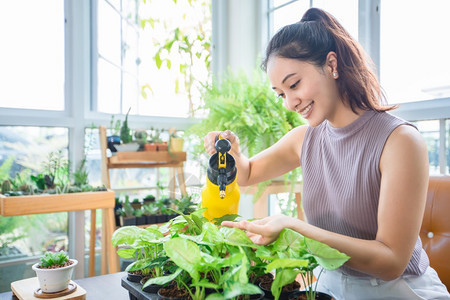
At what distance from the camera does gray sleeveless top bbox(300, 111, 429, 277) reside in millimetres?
1092

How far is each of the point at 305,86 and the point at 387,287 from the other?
2.03ft

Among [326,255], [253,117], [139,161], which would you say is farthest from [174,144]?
[326,255]

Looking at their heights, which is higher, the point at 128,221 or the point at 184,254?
the point at 184,254

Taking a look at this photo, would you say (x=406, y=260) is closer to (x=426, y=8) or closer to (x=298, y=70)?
(x=298, y=70)

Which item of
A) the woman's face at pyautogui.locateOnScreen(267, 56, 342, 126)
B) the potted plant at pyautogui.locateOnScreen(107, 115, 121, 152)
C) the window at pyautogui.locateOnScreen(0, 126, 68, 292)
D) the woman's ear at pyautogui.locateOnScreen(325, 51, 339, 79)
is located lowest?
the window at pyautogui.locateOnScreen(0, 126, 68, 292)

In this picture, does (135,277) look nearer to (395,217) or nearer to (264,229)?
(264,229)

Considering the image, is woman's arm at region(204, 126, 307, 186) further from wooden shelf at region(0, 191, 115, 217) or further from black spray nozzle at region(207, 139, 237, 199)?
wooden shelf at region(0, 191, 115, 217)

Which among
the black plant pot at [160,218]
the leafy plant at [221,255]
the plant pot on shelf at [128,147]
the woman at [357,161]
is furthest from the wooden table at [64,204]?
the leafy plant at [221,255]

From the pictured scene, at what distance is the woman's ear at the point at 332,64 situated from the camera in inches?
43.6

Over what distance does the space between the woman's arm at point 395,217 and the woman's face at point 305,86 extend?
0.71ft

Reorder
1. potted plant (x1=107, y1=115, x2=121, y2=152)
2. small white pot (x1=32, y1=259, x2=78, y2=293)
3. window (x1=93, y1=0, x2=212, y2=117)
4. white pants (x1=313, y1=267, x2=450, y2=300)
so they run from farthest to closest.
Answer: window (x1=93, y1=0, x2=212, y2=117)
potted plant (x1=107, y1=115, x2=121, y2=152)
white pants (x1=313, y1=267, x2=450, y2=300)
small white pot (x1=32, y1=259, x2=78, y2=293)

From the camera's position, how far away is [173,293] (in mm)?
724

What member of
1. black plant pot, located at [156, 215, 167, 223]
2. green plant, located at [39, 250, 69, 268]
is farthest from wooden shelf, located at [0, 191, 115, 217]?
green plant, located at [39, 250, 69, 268]

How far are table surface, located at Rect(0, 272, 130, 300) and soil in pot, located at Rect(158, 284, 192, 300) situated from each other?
0.81ft
